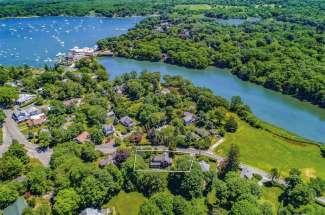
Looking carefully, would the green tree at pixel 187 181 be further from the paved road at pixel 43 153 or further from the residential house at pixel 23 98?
the residential house at pixel 23 98

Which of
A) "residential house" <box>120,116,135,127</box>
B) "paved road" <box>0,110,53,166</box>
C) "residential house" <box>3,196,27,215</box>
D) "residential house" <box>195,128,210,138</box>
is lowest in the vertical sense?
"paved road" <box>0,110,53,166</box>

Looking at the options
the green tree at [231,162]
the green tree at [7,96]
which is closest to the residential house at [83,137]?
the green tree at [7,96]

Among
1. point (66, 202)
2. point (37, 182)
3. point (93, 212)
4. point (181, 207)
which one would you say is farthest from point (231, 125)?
point (37, 182)

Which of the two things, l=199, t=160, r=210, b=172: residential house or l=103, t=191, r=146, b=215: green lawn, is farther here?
l=199, t=160, r=210, b=172: residential house

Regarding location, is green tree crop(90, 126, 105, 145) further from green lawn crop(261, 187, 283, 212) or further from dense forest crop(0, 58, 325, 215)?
green lawn crop(261, 187, 283, 212)

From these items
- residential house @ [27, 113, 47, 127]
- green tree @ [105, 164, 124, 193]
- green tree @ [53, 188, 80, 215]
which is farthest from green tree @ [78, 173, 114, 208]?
residential house @ [27, 113, 47, 127]

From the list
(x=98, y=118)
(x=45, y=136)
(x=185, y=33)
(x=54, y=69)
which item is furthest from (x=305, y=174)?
(x=185, y=33)
